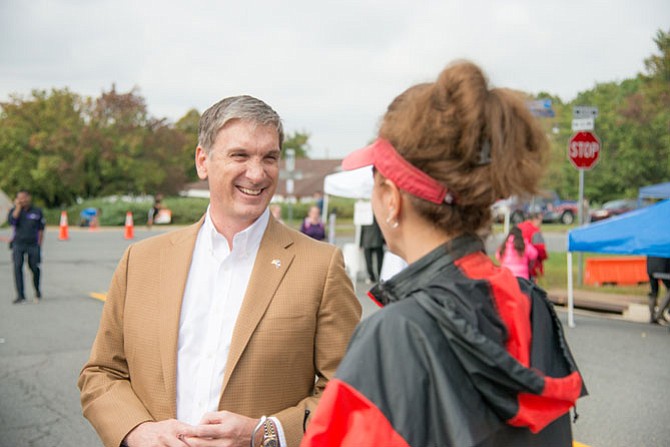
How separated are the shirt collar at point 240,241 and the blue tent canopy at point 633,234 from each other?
318 inches

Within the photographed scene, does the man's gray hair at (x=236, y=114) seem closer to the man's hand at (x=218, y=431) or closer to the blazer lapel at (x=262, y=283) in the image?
the blazer lapel at (x=262, y=283)

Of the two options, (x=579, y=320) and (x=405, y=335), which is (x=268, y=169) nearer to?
(x=405, y=335)

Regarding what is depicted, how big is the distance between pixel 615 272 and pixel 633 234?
6.40 meters

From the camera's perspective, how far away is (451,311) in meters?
1.31

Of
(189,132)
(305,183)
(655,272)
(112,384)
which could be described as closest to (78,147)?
(189,132)

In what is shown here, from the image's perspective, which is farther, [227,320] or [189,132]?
[189,132]

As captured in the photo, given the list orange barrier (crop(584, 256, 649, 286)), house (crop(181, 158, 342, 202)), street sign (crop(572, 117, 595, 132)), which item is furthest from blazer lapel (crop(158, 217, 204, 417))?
house (crop(181, 158, 342, 202))

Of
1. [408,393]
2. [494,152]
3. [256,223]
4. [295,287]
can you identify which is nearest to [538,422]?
[408,393]

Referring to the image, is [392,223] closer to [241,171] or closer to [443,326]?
[443,326]

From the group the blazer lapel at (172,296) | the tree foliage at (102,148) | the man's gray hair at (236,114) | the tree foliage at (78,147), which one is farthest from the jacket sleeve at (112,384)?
the tree foliage at (78,147)

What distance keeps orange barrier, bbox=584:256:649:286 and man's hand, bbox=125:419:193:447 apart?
14.4 meters

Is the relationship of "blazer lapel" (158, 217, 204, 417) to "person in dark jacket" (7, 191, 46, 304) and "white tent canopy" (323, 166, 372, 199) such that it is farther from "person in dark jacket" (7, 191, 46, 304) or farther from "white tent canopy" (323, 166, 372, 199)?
"person in dark jacket" (7, 191, 46, 304)

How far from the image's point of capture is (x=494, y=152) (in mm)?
1411

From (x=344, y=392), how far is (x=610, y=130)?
45.5 m
